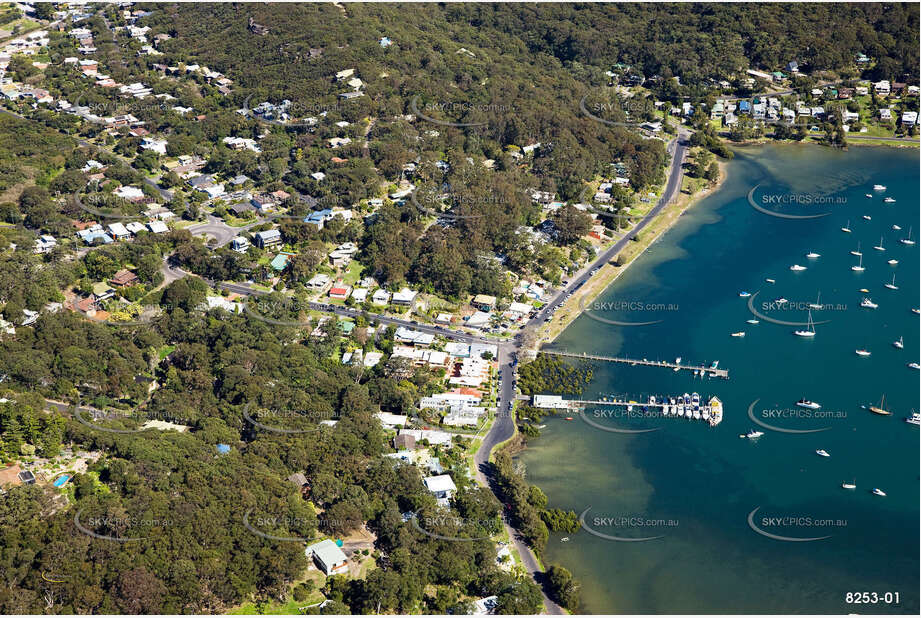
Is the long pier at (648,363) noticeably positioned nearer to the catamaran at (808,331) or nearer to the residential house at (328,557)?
the catamaran at (808,331)

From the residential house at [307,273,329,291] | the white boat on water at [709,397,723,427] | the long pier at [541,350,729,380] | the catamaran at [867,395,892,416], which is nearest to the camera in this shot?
the white boat on water at [709,397,723,427]

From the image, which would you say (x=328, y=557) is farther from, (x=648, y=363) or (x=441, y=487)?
(x=648, y=363)

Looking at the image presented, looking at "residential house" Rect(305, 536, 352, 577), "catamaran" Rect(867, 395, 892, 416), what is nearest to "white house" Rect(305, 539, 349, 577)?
"residential house" Rect(305, 536, 352, 577)

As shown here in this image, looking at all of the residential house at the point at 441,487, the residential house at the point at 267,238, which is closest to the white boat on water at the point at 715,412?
the residential house at the point at 441,487

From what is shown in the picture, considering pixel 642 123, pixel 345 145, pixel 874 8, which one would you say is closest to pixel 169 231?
pixel 345 145

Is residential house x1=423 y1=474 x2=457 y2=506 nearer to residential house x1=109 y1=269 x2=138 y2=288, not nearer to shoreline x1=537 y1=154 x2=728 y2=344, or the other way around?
shoreline x1=537 y1=154 x2=728 y2=344

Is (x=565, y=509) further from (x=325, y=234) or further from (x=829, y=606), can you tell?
(x=325, y=234)
